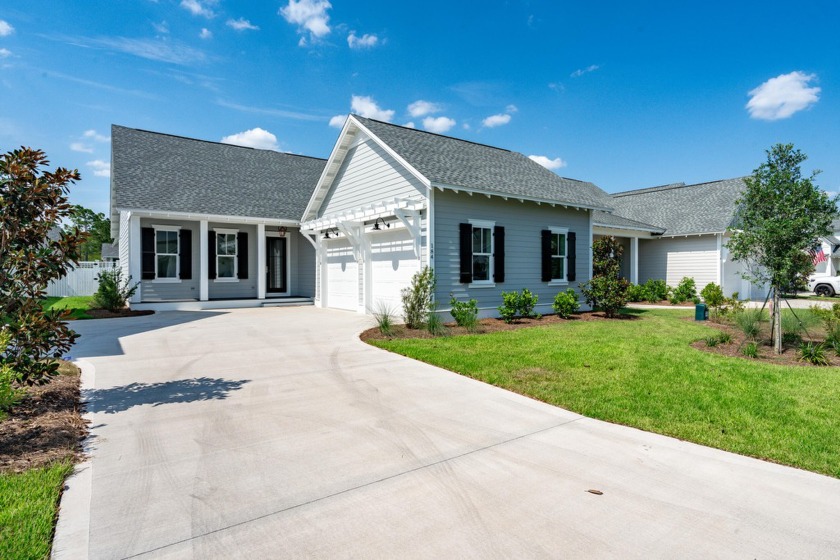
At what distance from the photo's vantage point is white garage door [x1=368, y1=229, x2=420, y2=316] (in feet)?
40.9

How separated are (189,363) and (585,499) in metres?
6.35

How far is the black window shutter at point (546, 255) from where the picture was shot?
14.2 meters

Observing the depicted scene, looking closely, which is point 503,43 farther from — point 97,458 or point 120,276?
point 97,458

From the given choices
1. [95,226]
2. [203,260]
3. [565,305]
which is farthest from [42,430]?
[95,226]

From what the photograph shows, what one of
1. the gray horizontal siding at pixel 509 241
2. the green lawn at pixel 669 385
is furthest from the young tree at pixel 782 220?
the gray horizontal siding at pixel 509 241

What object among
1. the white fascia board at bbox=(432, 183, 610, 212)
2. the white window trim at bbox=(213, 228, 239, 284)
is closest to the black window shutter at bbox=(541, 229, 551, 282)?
the white fascia board at bbox=(432, 183, 610, 212)

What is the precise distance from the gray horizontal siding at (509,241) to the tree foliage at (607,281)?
4.23 feet

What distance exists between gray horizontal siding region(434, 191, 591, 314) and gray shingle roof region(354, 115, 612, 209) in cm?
44

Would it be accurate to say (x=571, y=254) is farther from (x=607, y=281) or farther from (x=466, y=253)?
(x=466, y=253)

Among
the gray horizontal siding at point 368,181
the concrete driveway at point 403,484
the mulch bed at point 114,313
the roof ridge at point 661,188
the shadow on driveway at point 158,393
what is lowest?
the concrete driveway at point 403,484

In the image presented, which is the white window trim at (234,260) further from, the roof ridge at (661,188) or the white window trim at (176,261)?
the roof ridge at (661,188)

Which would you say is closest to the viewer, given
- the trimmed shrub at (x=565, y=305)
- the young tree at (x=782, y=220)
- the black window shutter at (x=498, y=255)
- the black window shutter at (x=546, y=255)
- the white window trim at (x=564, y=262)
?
the young tree at (x=782, y=220)

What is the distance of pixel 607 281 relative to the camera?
534 inches

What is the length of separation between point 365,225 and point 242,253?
6.25 metres
